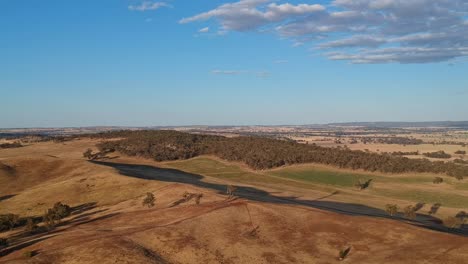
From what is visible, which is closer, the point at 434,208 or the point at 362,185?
the point at 434,208

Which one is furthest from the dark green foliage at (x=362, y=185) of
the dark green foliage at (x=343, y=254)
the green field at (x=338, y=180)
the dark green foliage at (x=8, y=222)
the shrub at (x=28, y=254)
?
the shrub at (x=28, y=254)

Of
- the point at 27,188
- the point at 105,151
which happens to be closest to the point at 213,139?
the point at 105,151

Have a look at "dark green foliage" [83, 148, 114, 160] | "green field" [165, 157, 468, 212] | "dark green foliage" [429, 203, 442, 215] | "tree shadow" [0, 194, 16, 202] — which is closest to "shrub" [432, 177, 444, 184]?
"green field" [165, 157, 468, 212]

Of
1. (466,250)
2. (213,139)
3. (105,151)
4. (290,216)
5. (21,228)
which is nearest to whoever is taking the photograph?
(466,250)

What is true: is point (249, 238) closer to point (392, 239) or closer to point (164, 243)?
point (164, 243)

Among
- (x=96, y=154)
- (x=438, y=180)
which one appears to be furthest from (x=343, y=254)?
(x=96, y=154)

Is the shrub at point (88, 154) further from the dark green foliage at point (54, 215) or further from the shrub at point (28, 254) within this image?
the shrub at point (28, 254)

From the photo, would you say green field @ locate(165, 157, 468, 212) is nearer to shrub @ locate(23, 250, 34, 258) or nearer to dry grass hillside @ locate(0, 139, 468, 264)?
dry grass hillside @ locate(0, 139, 468, 264)

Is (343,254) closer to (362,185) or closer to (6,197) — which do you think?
(6,197)
